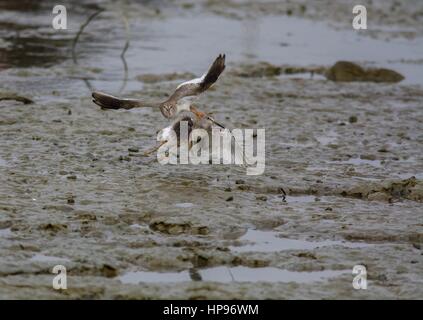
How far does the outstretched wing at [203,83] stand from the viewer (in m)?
6.52

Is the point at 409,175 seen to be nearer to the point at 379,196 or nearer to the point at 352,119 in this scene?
the point at 379,196

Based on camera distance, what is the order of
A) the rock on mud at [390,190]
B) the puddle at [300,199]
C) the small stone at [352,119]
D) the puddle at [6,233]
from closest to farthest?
the puddle at [6,233] < the puddle at [300,199] < the rock on mud at [390,190] < the small stone at [352,119]

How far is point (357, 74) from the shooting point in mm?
10461

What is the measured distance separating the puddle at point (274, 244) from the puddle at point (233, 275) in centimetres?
27

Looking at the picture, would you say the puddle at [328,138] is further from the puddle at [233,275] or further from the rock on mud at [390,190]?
the puddle at [233,275]

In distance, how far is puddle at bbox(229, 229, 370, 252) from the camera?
5.44m

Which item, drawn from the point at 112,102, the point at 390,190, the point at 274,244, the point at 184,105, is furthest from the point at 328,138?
the point at 274,244

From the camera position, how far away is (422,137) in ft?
26.6

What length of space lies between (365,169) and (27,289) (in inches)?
119

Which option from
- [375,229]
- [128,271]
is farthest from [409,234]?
[128,271]

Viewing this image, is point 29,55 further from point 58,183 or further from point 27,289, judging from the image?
point 27,289

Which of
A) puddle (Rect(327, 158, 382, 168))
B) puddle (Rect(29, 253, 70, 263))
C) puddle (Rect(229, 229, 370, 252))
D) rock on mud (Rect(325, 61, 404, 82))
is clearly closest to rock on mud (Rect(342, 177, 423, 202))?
puddle (Rect(327, 158, 382, 168))

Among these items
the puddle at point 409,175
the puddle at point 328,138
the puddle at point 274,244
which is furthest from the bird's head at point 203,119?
the puddle at point 328,138

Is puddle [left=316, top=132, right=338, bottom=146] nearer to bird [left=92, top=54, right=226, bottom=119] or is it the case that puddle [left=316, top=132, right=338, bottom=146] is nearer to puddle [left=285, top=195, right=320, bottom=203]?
puddle [left=285, top=195, right=320, bottom=203]
